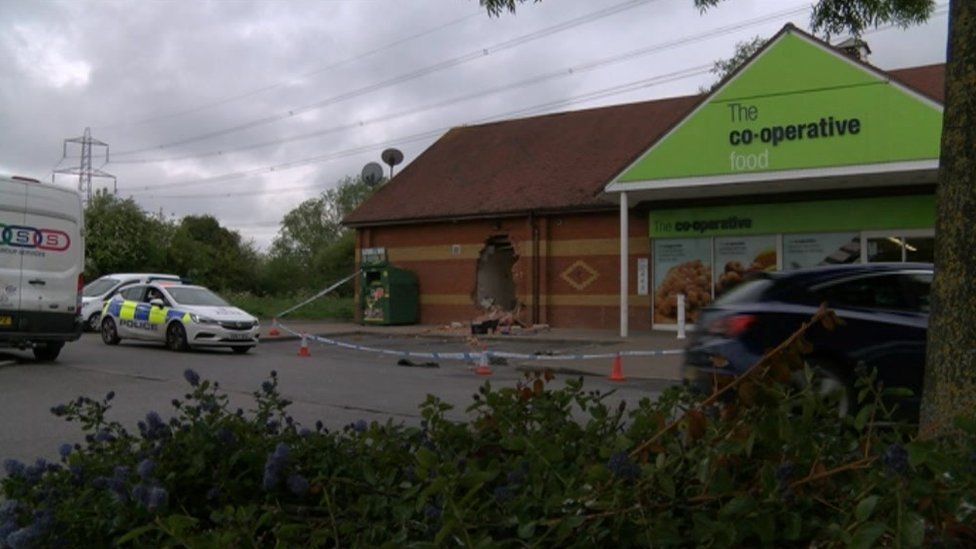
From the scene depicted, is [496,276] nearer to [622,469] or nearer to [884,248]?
[884,248]

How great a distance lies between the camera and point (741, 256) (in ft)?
74.6

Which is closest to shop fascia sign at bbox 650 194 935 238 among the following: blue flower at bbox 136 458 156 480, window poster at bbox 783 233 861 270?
window poster at bbox 783 233 861 270

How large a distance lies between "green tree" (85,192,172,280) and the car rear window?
112 ft

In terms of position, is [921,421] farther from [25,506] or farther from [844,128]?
[844,128]

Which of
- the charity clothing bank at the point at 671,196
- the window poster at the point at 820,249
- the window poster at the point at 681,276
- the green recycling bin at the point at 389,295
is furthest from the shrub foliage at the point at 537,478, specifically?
the green recycling bin at the point at 389,295

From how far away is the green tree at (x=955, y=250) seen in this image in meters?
2.96

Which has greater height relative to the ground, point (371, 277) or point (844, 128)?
point (844, 128)

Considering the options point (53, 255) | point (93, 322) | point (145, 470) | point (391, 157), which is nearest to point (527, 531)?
point (145, 470)

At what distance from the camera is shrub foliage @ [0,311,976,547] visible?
199 centimetres

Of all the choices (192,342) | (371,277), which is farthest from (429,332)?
(192,342)

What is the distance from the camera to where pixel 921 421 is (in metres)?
3.07

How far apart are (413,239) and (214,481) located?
26.8 meters

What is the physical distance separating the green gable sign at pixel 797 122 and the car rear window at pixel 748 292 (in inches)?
428

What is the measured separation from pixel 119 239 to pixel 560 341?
980 inches
